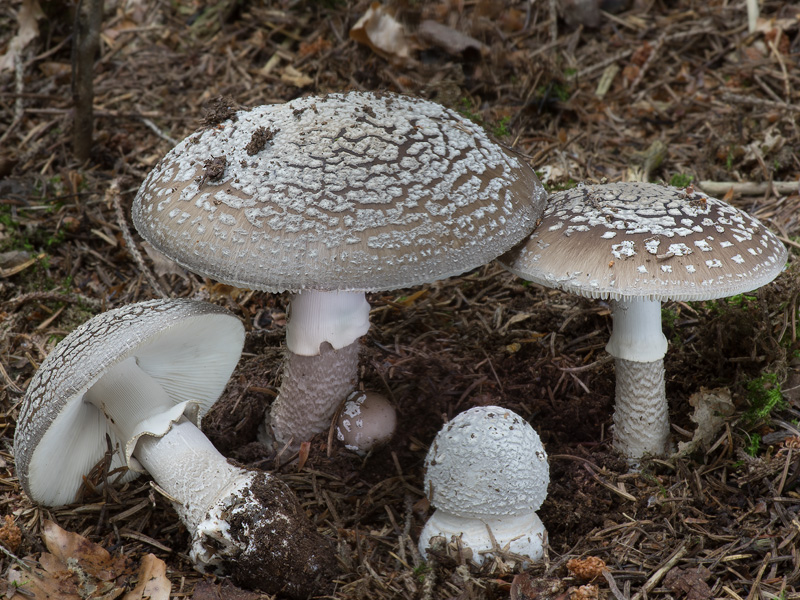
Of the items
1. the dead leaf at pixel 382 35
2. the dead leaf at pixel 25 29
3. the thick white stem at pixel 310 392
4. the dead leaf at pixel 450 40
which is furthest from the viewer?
the dead leaf at pixel 25 29

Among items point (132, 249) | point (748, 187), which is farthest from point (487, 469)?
point (748, 187)

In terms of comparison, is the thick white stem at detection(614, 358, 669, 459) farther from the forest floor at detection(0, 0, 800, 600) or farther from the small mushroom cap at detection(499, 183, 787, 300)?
the small mushroom cap at detection(499, 183, 787, 300)

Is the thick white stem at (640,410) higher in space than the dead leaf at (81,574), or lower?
higher

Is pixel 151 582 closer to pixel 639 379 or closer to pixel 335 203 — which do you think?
pixel 335 203

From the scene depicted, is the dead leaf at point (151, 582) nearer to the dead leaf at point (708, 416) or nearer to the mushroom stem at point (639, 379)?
the mushroom stem at point (639, 379)

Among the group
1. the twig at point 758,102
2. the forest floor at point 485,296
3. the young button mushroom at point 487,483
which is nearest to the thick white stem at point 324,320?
the forest floor at point 485,296

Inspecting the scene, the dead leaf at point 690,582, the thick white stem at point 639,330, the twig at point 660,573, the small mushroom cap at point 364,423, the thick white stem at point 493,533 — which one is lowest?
the small mushroom cap at point 364,423
